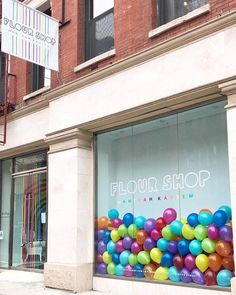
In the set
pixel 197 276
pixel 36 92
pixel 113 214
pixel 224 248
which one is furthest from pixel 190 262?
pixel 36 92

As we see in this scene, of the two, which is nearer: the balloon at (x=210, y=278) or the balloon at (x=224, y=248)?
the balloon at (x=224, y=248)

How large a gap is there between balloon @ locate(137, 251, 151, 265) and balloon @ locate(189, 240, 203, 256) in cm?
114

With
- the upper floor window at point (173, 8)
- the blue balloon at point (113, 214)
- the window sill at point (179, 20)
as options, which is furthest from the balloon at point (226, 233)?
the upper floor window at point (173, 8)

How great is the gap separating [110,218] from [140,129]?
207 centimetres

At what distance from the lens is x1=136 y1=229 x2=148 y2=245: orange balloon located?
9.34 m

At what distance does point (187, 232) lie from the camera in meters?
8.43

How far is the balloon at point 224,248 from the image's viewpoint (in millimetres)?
7750

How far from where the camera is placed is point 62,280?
10.3 meters

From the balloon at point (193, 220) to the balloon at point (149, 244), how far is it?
102cm

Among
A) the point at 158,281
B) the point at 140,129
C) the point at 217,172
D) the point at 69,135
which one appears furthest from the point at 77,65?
the point at 158,281

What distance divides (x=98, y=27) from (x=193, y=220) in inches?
213

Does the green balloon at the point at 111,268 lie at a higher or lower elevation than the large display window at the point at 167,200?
lower

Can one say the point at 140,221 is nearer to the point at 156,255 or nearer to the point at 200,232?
the point at 156,255

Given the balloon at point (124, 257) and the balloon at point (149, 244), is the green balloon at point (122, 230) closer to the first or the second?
the balloon at point (124, 257)
